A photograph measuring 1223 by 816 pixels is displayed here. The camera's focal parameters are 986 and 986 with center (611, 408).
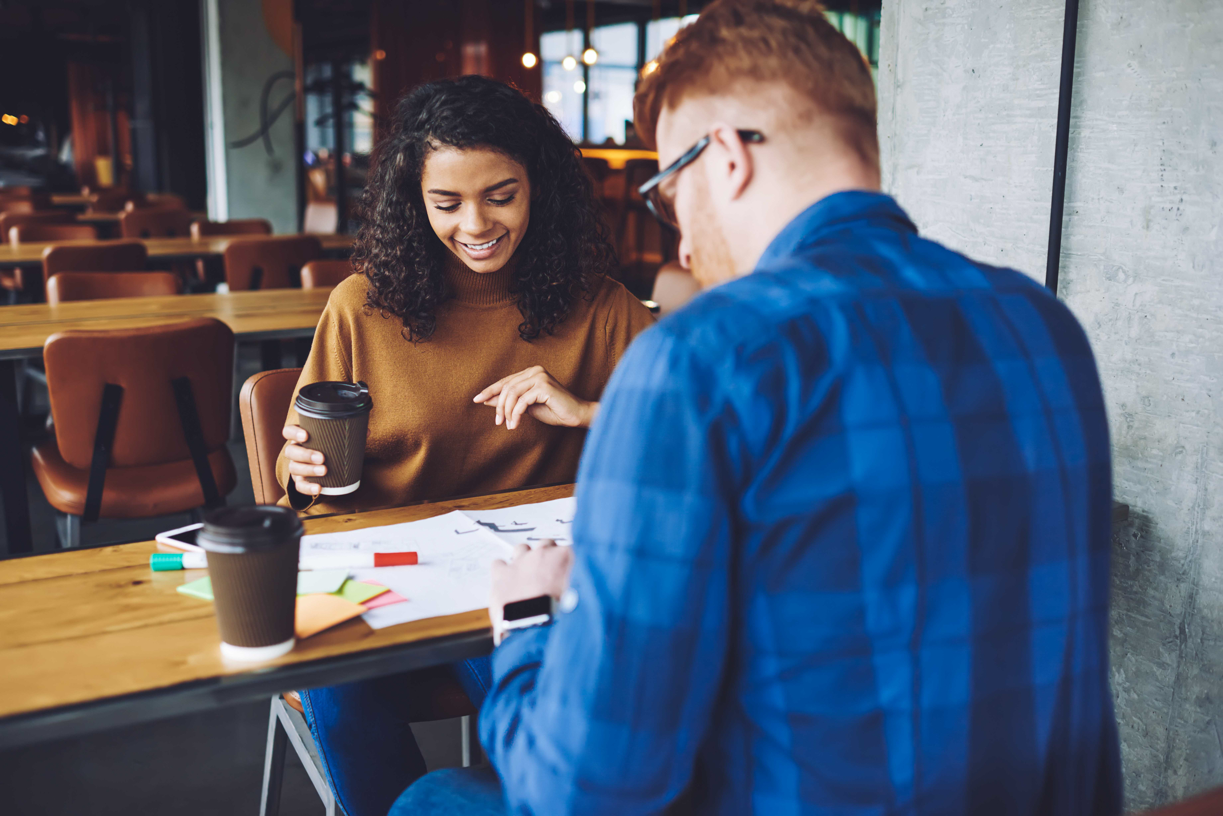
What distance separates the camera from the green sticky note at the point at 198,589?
3.90ft

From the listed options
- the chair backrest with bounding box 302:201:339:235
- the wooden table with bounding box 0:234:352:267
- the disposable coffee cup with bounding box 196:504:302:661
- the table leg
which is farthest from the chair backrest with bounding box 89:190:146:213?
the disposable coffee cup with bounding box 196:504:302:661

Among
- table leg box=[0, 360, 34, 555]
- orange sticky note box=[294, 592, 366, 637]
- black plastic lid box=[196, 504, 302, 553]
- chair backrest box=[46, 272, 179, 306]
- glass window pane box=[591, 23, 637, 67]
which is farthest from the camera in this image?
glass window pane box=[591, 23, 637, 67]

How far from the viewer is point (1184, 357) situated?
68.6 inches

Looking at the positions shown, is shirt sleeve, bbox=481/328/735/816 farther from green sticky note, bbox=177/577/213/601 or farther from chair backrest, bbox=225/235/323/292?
chair backrest, bbox=225/235/323/292

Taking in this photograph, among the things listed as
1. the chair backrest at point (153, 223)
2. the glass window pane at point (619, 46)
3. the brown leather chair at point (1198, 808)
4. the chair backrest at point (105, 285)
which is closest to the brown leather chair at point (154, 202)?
the chair backrest at point (153, 223)

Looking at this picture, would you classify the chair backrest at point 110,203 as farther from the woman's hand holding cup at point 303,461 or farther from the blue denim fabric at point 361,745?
the blue denim fabric at point 361,745

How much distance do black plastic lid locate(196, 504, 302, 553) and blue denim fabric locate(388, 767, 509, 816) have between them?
1.20 feet

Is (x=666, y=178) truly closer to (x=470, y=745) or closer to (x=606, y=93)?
(x=470, y=745)

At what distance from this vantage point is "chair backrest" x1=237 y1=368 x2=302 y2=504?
1871mm

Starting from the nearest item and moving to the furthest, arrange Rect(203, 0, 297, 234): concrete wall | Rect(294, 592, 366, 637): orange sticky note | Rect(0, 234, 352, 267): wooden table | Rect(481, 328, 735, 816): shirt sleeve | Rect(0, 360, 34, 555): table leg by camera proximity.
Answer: Rect(481, 328, 735, 816): shirt sleeve, Rect(294, 592, 366, 637): orange sticky note, Rect(0, 360, 34, 555): table leg, Rect(0, 234, 352, 267): wooden table, Rect(203, 0, 297, 234): concrete wall

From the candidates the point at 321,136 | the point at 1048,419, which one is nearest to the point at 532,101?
the point at 1048,419

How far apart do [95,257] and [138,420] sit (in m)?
2.42

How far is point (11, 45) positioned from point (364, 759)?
24.6m

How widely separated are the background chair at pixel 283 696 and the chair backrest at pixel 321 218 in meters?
6.02
